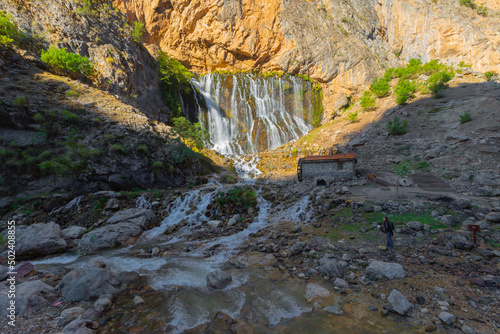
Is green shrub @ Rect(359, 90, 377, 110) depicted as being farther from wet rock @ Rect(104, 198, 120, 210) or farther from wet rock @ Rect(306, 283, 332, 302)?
wet rock @ Rect(104, 198, 120, 210)

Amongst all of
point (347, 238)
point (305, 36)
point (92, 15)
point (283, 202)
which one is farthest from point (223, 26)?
point (347, 238)

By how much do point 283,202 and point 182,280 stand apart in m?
9.71

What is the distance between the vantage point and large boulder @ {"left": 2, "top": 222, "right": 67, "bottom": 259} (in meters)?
8.88

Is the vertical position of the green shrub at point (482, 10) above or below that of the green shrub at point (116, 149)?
above

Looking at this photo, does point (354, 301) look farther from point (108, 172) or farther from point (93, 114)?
point (93, 114)

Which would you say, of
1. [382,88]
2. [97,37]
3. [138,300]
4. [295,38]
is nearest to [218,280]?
[138,300]

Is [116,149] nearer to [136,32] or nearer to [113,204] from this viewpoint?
[113,204]

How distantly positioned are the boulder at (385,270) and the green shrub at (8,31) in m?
32.1

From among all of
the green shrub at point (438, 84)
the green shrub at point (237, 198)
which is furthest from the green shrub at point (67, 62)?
the green shrub at point (438, 84)

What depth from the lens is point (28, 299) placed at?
4.92 meters

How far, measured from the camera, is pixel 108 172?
52.1ft

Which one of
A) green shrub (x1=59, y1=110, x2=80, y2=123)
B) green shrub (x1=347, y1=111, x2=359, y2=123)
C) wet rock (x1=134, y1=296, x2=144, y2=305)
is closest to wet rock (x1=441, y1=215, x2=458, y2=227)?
wet rock (x1=134, y1=296, x2=144, y2=305)

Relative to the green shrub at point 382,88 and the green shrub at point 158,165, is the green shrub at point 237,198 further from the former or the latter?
the green shrub at point 382,88

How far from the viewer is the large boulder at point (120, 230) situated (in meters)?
9.95
